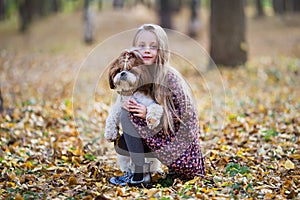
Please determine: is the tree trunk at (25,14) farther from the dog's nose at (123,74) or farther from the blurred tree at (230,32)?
the dog's nose at (123,74)

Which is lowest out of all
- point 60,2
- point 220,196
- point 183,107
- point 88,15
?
point 220,196

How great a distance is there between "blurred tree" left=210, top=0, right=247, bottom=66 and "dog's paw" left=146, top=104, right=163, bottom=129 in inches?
293

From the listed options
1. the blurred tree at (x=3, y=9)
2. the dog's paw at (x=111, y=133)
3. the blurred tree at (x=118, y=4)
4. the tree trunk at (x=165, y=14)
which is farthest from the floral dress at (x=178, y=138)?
the blurred tree at (x=3, y=9)

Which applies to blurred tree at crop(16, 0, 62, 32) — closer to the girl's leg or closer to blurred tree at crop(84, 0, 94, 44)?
blurred tree at crop(84, 0, 94, 44)

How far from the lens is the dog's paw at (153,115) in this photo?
3.69 m

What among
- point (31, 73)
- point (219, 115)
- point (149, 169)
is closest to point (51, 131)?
point (149, 169)

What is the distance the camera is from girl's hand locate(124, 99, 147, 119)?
374 centimetres

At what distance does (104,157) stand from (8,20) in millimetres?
26437

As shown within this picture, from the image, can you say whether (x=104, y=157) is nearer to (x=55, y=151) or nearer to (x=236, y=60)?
(x=55, y=151)

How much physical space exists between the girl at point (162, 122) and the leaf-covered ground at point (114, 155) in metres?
0.20

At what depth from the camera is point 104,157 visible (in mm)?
4770

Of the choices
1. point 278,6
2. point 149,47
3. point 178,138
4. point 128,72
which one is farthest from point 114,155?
point 278,6

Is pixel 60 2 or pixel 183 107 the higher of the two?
pixel 60 2

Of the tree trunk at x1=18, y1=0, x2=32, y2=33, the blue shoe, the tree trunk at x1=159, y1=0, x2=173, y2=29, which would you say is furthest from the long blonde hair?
the tree trunk at x1=18, y1=0, x2=32, y2=33
